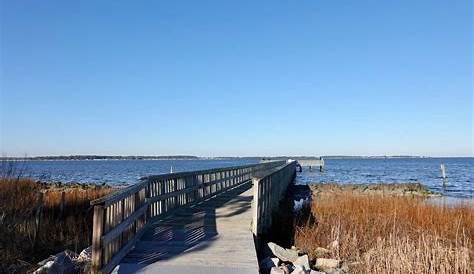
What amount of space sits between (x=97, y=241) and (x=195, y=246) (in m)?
2.61

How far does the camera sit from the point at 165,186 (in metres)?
12.4

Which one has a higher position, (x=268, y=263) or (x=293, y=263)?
(x=268, y=263)

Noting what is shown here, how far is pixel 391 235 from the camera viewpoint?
10.6 m

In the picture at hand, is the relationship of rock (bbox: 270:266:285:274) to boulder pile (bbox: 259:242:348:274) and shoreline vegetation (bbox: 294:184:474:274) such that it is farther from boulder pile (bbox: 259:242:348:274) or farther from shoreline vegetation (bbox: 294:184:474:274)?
shoreline vegetation (bbox: 294:184:474:274)

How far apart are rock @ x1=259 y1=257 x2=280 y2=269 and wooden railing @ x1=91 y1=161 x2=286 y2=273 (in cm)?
235

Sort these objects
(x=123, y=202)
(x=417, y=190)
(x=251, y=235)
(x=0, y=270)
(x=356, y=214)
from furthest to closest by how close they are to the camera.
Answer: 1. (x=417, y=190)
2. (x=356, y=214)
3. (x=251, y=235)
4. (x=123, y=202)
5. (x=0, y=270)

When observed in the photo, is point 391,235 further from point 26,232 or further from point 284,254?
point 26,232

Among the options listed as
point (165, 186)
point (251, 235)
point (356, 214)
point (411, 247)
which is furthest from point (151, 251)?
point (356, 214)

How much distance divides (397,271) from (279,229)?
467 centimetres

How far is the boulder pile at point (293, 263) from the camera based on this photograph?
28.8 ft

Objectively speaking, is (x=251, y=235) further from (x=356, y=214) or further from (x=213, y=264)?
(x=356, y=214)

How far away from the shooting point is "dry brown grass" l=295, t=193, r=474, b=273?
902cm

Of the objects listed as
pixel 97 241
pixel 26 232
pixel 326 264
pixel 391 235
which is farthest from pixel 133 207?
pixel 391 235

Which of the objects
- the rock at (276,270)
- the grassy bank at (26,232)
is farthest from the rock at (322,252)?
the grassy bank at (26,232)
